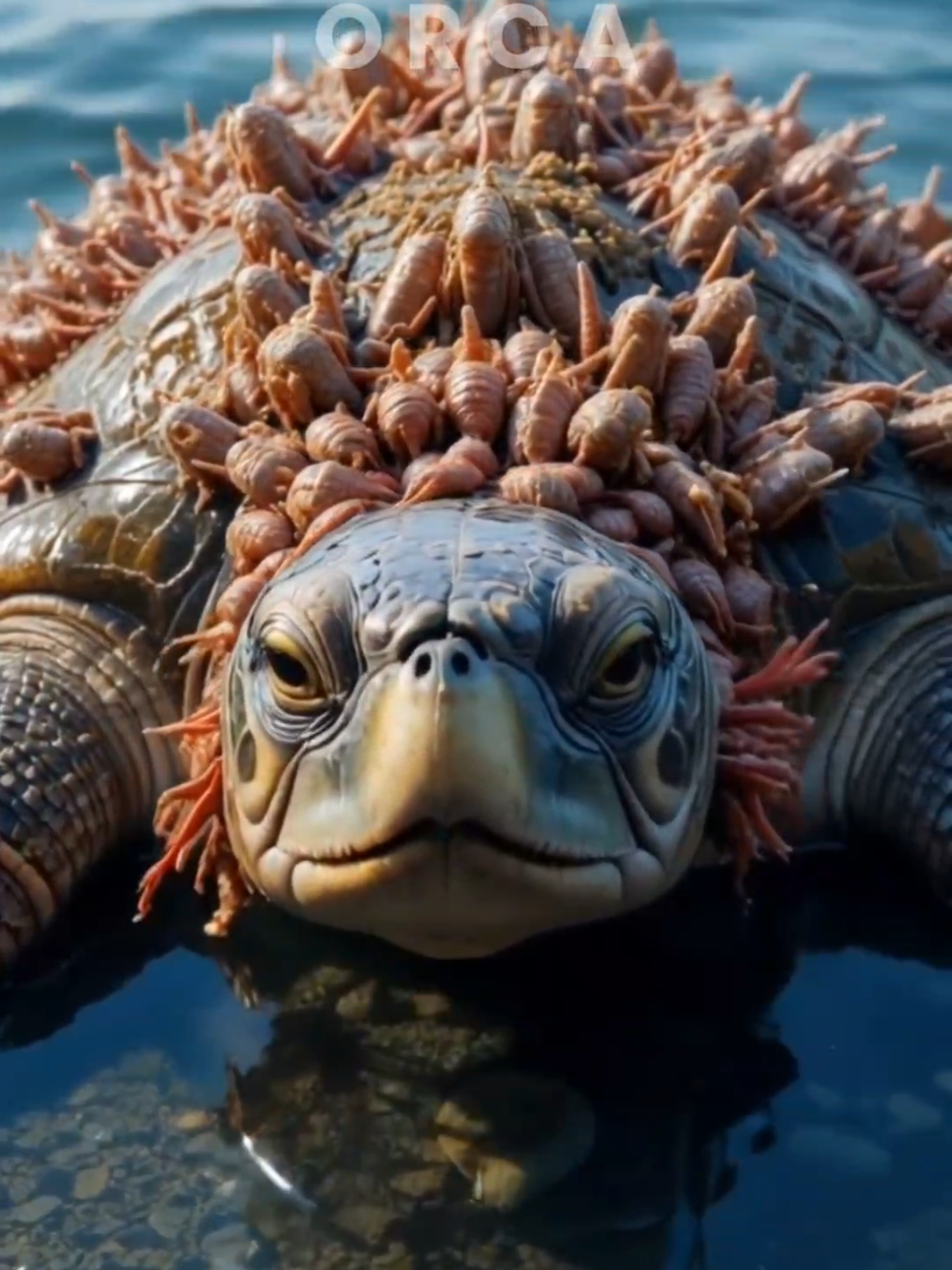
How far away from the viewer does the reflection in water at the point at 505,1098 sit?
240 cm

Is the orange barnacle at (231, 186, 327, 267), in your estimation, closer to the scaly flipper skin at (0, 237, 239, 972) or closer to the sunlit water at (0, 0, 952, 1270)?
the scaly flipper skin at (0, 237, 239, 972)

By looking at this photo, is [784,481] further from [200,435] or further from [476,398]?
[200,435]

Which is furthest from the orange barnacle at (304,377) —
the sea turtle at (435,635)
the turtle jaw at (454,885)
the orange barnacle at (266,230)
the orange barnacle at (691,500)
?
the turtle jaw at (454,885)

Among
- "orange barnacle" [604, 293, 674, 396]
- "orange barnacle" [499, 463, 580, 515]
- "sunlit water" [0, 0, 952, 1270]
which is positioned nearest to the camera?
"sunlit water" [0, 0, 952, 1270]

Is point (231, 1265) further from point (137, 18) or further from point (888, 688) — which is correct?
point (137, 18)

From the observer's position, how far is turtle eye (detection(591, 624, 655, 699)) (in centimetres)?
229

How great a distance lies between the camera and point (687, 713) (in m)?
2.44

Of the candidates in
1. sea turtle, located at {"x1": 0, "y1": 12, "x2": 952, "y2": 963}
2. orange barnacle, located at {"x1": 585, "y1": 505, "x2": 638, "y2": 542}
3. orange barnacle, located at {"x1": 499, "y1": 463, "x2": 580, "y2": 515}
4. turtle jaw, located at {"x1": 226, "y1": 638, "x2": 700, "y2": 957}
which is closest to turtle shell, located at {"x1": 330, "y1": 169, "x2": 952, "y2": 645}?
sea turtle, located at {"x1": 0, "y1": 12, "x2": 952, "y2": 963}

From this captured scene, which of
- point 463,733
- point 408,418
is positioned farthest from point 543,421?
point 463,733

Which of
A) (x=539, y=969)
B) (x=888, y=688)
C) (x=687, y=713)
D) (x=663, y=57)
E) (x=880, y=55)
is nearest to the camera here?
(x=687, y=713)

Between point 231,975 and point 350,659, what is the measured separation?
847mm

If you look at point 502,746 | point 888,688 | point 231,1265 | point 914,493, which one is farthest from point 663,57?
point 231,1265

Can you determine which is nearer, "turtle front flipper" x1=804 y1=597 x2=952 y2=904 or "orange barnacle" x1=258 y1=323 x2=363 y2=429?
"orange barnacle" x1=258 y1=323 x2=363 y2=429

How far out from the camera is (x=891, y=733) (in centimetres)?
307
